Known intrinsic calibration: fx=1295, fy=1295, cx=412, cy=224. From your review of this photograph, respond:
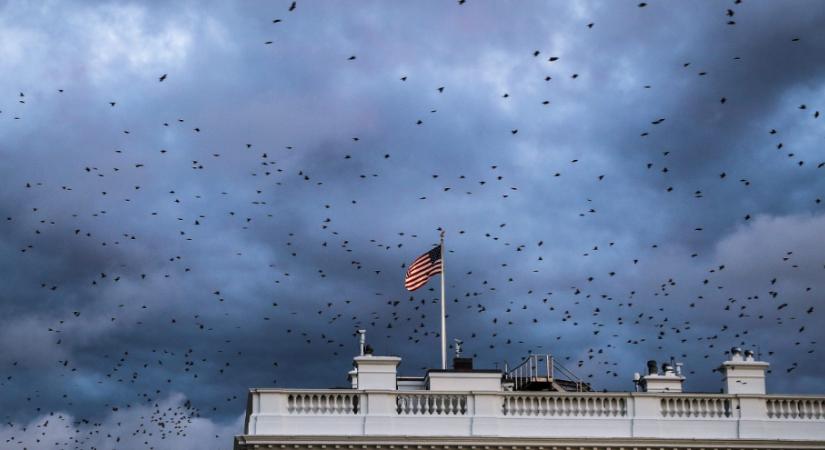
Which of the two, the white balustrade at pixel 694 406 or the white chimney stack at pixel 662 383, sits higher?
the white chimney stack at pixel 662 383

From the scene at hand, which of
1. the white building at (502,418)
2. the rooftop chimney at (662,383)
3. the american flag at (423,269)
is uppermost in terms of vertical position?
the american flag at (423,269)

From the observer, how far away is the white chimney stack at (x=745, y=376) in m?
40.7

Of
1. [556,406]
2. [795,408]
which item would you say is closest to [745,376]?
[795,408]

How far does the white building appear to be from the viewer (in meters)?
37.5

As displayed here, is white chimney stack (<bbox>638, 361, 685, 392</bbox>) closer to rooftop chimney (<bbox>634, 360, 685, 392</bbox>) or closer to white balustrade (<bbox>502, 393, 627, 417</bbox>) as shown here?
rooftop chimney (<bbox>634, 360, 685, 392</bbox>)

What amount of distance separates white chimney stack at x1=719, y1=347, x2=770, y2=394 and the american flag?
1071 cm

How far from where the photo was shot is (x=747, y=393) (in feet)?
129

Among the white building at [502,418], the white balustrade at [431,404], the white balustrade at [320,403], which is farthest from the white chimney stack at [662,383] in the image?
the white balustrade at [320,403]

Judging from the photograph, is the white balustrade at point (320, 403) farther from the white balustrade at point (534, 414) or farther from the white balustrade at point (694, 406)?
the white balustrade at point (694, 406)

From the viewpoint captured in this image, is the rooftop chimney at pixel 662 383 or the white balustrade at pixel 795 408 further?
the rooftop chimney at pixel 662 383

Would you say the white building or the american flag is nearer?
the white building

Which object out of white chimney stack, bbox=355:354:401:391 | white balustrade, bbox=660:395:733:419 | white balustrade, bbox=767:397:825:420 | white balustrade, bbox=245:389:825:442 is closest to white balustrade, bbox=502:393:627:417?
white balustrade, bbox=245:389:825:442

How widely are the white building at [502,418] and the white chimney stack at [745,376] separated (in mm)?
1344

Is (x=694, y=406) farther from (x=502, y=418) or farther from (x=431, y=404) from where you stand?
(x=431, y=404)
